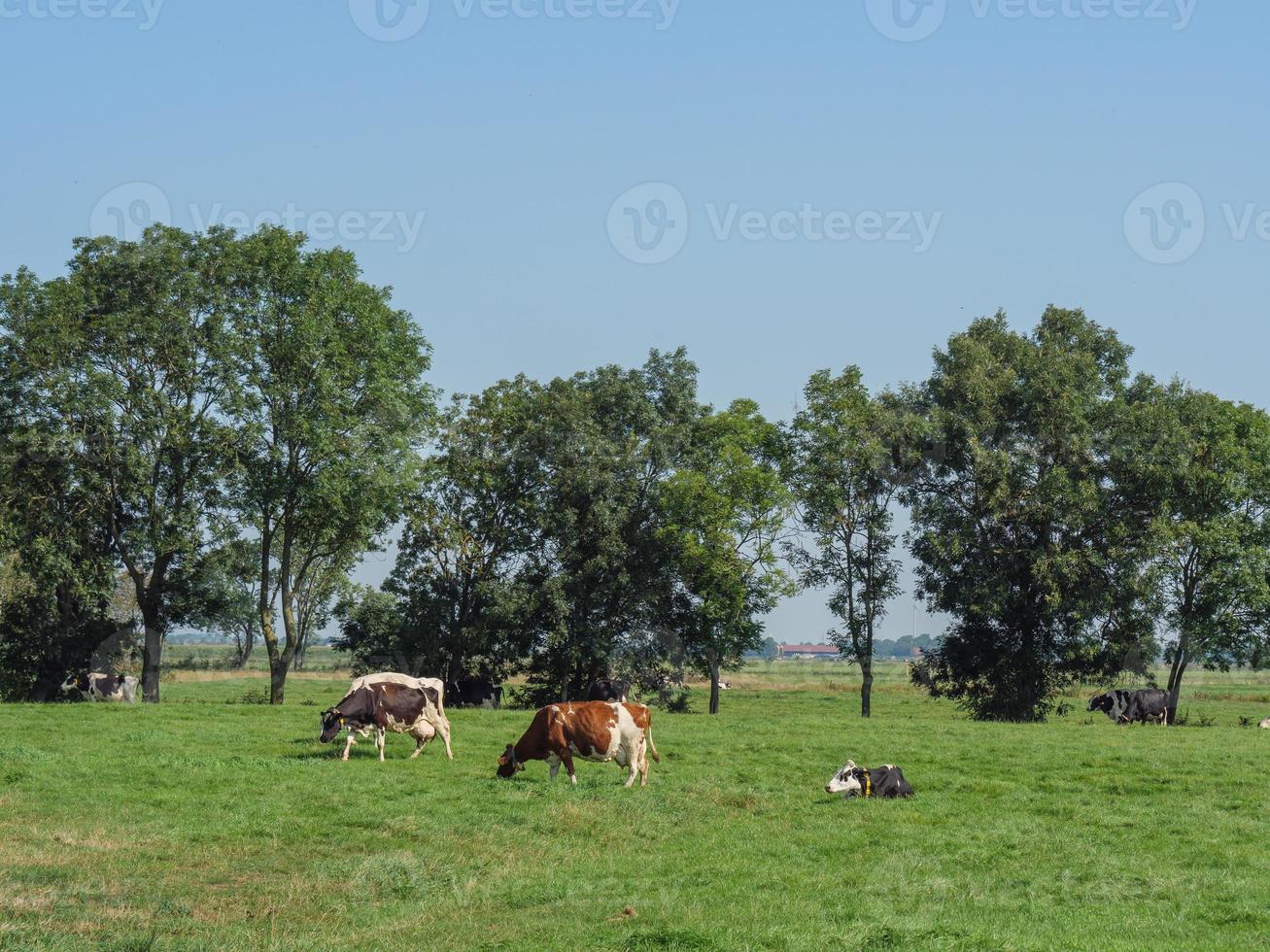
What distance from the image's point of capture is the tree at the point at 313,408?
4734 cm

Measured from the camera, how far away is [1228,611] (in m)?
51.6

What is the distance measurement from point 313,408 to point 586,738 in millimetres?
25456

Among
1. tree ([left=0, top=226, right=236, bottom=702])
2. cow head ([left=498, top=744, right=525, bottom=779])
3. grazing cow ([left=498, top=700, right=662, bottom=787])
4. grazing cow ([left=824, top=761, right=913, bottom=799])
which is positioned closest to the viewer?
grazing cow ([left=824, top=761, right=913, bottom=799])

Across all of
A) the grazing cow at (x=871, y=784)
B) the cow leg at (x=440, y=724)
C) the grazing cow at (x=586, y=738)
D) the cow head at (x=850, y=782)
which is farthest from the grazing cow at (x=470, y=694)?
the grazing cow at (x=871, y=784)

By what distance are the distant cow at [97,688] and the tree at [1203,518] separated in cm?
4293

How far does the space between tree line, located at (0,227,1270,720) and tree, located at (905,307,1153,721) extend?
13 cm

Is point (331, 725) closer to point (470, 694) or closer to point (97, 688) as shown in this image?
point (470, 694)

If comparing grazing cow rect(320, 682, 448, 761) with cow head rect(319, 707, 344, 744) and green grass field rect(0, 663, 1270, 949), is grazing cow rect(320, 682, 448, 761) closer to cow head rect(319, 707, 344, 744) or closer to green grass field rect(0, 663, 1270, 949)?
cow head rect(319, 707, 344, 744)

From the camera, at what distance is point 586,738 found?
26438 mm

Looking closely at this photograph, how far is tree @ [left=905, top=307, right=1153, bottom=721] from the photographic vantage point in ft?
161

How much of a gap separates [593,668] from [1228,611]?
90.2 ft

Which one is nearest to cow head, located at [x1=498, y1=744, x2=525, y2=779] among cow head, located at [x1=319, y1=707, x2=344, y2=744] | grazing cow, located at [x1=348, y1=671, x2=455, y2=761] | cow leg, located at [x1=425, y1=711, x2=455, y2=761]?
grazing cow, located at [x1=348, y1=671, x2=455, y2=761]

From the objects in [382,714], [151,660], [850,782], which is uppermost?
[151,660]

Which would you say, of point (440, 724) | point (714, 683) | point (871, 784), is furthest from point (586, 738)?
point (714, 683)
